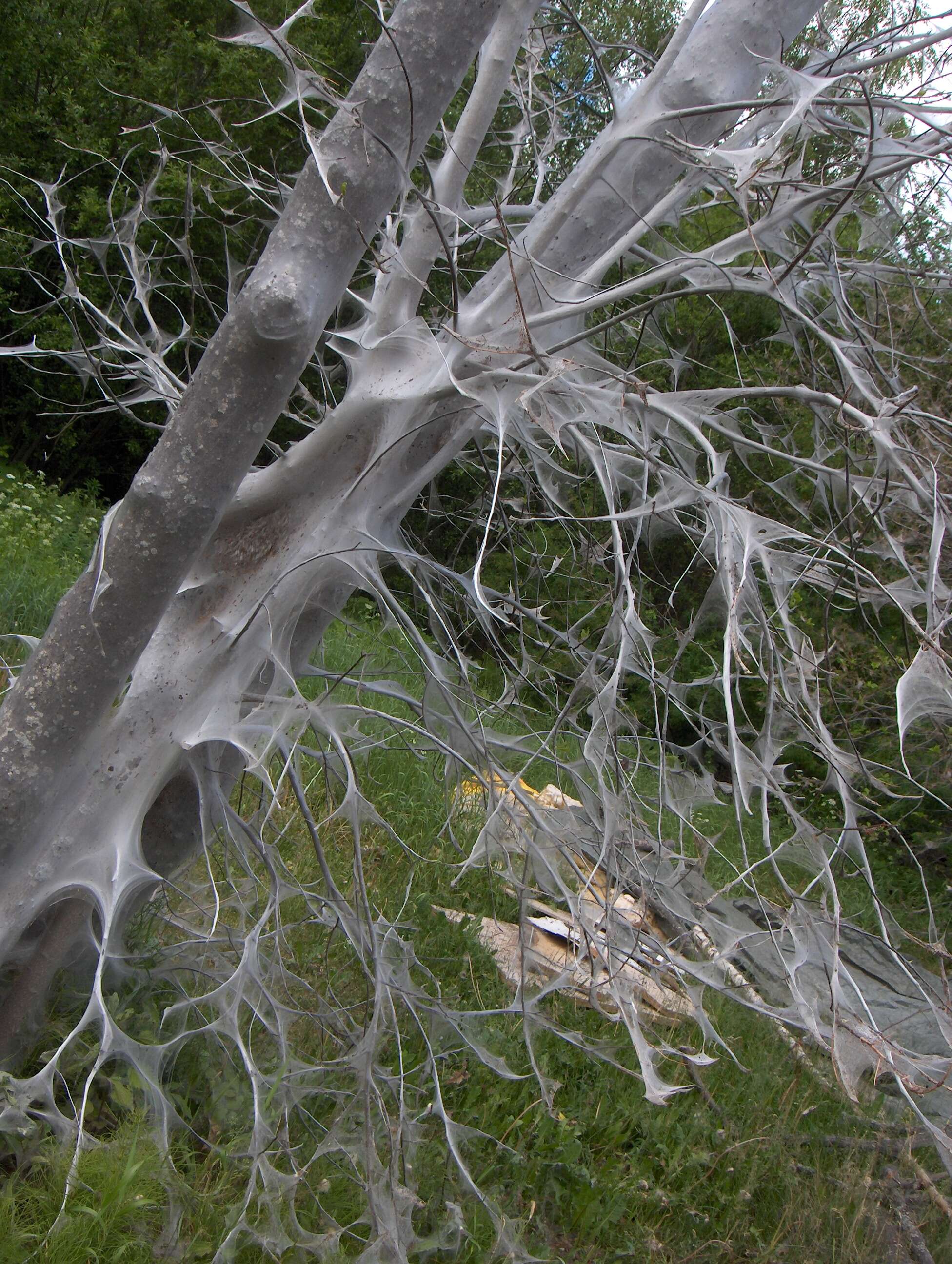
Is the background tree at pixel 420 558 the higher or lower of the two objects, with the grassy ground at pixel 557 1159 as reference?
higher

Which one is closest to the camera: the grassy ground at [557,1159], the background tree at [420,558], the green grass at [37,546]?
the background tree at [420,558]

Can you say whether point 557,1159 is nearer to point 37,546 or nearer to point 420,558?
point 420,558

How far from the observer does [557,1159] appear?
321 cm

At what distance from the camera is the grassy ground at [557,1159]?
2410 mm

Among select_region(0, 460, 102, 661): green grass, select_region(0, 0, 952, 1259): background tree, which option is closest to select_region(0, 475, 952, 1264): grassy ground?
select_region(0, 0, 952, 1259): background tree

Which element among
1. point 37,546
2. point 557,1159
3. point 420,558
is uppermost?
point 420,558

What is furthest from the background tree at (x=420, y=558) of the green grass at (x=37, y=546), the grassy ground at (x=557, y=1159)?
the green grass at (x=37, y=546)

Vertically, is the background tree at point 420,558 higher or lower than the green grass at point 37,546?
higher

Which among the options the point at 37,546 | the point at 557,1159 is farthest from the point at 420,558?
the point at 37,546

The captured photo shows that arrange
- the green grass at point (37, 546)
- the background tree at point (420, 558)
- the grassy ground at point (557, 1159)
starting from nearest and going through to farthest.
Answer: the background tree at point (420, 558) → the grassy ground at point (557, 1159) → the green grass at point (37, 546)

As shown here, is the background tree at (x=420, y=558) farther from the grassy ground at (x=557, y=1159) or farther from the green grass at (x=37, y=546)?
the green grass at (x=37, y=546)

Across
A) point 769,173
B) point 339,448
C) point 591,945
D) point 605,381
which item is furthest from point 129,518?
point 769,173

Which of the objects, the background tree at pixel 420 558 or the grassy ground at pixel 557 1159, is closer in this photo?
the background tree at pixel 420 558

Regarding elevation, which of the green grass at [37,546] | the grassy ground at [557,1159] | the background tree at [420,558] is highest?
the background tree at [420,558]
